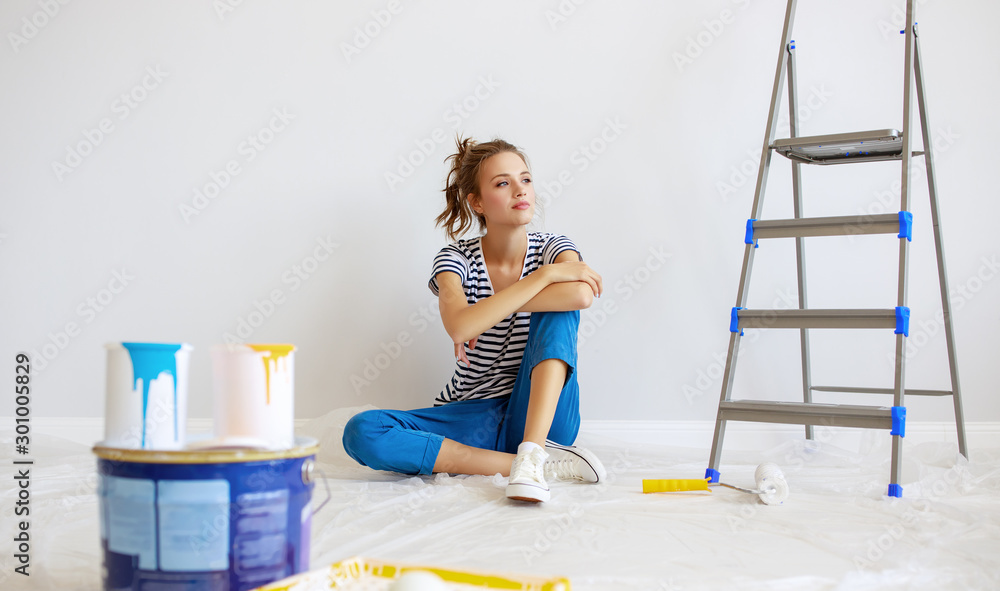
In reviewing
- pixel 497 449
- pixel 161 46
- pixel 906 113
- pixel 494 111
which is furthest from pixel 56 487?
pixel 906 113

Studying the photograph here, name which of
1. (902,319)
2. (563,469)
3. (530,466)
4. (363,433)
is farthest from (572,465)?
(902,319)

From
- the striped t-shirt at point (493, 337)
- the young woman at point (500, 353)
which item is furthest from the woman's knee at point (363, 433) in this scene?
the striped t-shirt at point (493, 337)

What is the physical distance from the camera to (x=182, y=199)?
2.17 m

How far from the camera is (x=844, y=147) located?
1.80m

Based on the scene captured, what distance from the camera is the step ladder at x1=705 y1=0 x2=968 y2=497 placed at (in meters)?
1.58

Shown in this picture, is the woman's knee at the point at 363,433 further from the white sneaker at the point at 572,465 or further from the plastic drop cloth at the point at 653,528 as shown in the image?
the white sneaker at the point at 572,465

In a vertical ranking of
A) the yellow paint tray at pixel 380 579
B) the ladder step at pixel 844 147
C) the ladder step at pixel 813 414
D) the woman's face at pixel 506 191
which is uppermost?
the ladder step at pixel 844 147

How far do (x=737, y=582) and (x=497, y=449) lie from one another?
948mm

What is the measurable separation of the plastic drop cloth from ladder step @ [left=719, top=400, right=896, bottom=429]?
5.9 inches

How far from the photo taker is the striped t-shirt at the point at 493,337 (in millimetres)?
1882

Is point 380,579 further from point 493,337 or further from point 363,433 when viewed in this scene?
point 493,337

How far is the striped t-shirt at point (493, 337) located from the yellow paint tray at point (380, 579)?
1105mm

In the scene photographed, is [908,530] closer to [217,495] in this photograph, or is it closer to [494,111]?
[217,495]

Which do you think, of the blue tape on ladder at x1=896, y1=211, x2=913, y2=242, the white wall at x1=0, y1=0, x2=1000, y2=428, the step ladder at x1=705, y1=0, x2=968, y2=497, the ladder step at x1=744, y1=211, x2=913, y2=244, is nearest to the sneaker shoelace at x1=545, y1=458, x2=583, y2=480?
the step ladder at x1=705, y1=0, x2=968, y2=497
